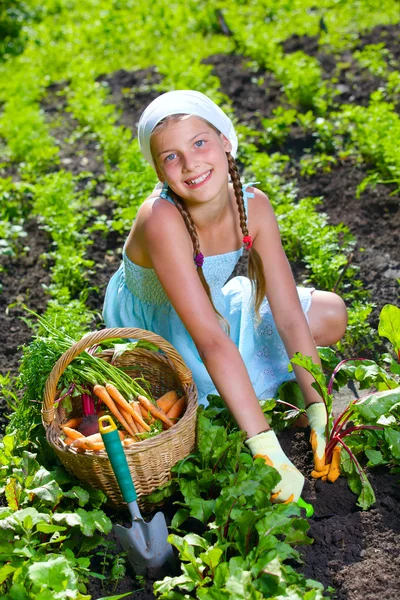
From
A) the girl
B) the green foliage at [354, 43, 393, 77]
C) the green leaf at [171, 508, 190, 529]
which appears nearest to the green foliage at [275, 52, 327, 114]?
the green foliage at [354, 43, 393, 77]

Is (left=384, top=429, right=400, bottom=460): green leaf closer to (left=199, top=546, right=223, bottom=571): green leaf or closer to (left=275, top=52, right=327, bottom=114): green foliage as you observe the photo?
(left=199, top=546, right=223, bottom=571): green leaf

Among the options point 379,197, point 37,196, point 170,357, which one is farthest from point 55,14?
point 170,357

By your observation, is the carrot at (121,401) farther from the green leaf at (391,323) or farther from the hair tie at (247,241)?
the green leaf at (391,323)

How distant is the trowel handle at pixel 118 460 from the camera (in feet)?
7.82

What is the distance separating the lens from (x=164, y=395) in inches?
120

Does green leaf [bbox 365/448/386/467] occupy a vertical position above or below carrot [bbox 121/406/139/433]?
below

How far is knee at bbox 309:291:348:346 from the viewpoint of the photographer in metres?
3.49

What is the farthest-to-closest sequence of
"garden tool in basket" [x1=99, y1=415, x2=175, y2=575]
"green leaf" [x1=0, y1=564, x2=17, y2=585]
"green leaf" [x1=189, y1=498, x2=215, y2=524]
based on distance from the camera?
1. "green leaf" [x1=189, y1=498, x2=215, y2=524]
2. "garden tool in basket" [x1=99, y1=415, x2=175, y2=575]
3. "green leaf" [x1=0, y1=564, x2=17, y2=585]

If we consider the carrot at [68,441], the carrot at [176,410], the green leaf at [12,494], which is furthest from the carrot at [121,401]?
the green leaf at [12,494]

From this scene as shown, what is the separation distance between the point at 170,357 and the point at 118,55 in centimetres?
525

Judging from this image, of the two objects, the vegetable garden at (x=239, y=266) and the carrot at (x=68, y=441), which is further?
the carrot at (x=68, y=441)

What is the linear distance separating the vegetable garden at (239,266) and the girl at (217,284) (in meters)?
0.15

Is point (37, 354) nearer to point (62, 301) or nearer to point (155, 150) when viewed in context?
point (155, 150)

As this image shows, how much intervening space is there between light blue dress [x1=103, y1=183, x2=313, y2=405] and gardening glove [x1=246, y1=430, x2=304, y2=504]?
0.56 m
